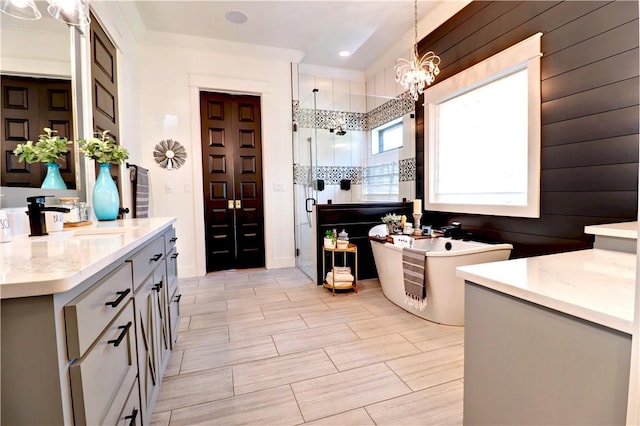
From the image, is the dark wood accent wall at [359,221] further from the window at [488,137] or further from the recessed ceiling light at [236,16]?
the recessed ceiling light at [236,16]

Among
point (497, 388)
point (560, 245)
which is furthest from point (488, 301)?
point (560, 245)

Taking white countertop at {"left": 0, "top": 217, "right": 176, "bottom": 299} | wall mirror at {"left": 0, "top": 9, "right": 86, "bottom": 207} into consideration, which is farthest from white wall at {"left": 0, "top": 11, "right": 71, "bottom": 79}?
white countertop at {"left": 0, "top": 217, "right": 176, "bottom": 299}

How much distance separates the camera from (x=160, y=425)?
1363 mm

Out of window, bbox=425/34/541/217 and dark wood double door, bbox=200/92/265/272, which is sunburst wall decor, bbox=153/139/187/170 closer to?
dark wood double door, bbox=200/92/265/272

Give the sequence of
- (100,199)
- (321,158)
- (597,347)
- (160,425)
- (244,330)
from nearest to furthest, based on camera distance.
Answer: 1. (597,347)
2. (160,425)
3. (100,199)
4. (244,330)
5. (321,158)

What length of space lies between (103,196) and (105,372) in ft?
4.84

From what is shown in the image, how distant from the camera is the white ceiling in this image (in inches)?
121

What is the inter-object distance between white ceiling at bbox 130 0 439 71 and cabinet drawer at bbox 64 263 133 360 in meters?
3.20

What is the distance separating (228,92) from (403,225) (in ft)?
9.70

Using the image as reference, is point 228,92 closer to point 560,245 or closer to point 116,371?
point 116,371

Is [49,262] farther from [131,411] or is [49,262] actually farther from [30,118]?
[30,118]

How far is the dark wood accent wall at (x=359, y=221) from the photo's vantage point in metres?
3.48

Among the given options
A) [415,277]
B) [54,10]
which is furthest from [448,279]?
[54,10]

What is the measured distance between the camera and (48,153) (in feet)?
4.96
